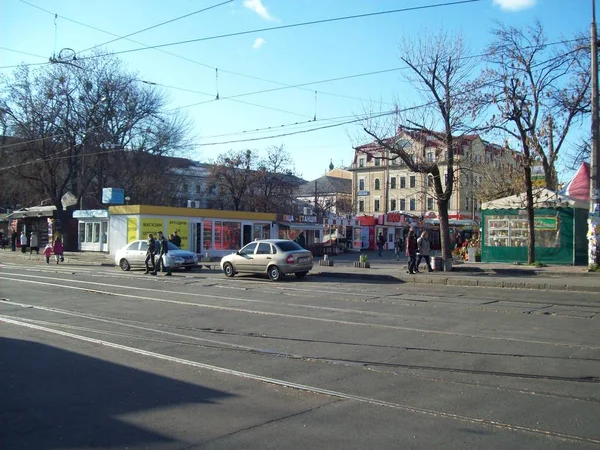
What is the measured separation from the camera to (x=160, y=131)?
45.5 meters

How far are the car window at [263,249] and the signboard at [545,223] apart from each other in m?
12.8

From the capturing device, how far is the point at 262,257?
2142 cm

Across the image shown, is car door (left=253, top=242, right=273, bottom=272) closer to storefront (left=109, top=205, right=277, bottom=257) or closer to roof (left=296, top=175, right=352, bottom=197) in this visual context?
storefront (left=109, top=205, right=277, bottom=257)

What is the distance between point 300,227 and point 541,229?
23349mm

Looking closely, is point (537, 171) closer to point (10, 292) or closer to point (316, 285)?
point (316, 285)

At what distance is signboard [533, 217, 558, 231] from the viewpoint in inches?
999

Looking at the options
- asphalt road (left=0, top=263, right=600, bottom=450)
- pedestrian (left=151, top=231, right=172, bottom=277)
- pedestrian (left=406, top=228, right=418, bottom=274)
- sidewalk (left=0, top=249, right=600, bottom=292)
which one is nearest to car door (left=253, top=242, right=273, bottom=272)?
sidewalk (left=0, top=249, right=600, bottom=292)

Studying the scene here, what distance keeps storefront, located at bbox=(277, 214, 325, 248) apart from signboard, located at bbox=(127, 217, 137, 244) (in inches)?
469

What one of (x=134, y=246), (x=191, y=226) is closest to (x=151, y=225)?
(x=191, y=226)

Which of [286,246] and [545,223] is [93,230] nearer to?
[286,246]

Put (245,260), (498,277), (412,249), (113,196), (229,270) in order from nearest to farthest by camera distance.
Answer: (498,277), (245,260), (412,249), (229,270), (113,196)

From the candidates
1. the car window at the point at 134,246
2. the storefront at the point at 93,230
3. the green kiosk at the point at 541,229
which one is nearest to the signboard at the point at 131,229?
the storefront at the point at 93,230

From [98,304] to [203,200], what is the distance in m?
62.4

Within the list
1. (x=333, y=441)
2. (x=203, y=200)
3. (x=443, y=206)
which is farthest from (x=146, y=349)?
(x=203, y=200)
